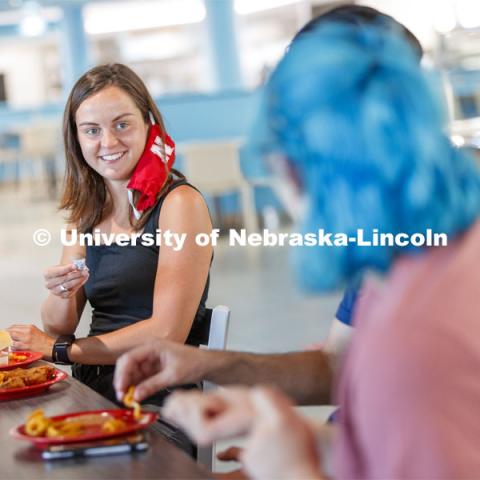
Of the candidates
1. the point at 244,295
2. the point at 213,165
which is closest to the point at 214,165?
the point at 213,165

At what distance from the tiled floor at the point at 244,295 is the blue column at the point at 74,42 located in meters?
3.53

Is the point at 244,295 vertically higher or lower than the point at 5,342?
lower

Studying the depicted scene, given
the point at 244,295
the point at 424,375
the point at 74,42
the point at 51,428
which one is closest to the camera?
the point at 424,375

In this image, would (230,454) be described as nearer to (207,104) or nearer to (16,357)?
(16,357)

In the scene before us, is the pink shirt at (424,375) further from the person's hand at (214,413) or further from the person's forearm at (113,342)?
the person's forearm at (113,342)

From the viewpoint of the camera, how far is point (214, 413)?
96 cm

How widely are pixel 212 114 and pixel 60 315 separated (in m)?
7.25

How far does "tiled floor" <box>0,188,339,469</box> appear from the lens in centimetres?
484

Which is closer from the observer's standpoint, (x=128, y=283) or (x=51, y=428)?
(x=51, y=428)

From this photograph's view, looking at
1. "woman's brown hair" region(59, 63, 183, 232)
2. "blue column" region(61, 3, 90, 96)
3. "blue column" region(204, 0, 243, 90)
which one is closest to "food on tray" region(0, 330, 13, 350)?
"woman's brown hair" region(59, 63, 183, 232)

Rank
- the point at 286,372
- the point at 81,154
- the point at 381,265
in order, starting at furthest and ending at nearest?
the point at 81,154 < the point at 286,372 < the point at 381,265

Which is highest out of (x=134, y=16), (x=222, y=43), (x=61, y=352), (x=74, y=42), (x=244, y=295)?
(x=134, y=16)

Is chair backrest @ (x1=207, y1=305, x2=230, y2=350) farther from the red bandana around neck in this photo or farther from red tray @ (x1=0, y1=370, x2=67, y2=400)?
red tray @ (x1=0, y1=370, x2=67, y2=400)

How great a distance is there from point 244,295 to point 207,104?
3.90 metres
